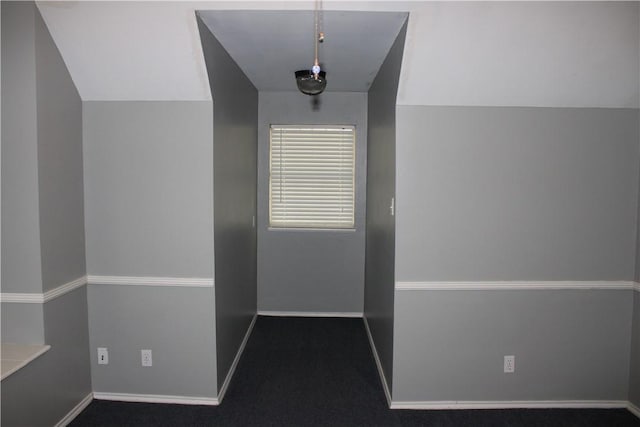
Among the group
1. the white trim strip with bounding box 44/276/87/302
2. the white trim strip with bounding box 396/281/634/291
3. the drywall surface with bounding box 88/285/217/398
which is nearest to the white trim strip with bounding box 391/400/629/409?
the white trim strip with bounding box 396/281/634/291

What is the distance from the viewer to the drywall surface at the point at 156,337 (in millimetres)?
2332

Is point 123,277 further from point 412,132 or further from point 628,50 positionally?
point 628,50

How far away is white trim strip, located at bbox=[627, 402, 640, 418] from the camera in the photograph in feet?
7.50

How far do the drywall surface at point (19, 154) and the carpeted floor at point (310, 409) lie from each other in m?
1.07

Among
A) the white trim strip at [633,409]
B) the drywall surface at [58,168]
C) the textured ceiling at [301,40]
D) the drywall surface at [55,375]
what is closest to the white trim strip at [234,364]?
the drywall surface at [55,375]

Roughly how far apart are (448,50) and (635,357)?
244cm

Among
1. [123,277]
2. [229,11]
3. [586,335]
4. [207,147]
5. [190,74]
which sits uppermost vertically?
[229,11]

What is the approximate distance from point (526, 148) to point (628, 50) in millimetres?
739

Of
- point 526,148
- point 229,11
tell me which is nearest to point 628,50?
point 526,148

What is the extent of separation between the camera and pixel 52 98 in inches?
78.5

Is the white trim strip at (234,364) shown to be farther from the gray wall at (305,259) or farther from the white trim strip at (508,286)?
the white trim strip at (508,286)

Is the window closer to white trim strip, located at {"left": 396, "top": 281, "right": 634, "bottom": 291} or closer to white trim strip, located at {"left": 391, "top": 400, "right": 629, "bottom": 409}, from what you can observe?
white trim strip, located at {"left": 396, "top": 281, "right": 634, "bottom": 291}

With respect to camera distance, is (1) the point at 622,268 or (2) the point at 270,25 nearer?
(2) the point at 270,25

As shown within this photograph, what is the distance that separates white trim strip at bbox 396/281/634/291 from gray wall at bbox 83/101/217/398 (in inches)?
55.5
